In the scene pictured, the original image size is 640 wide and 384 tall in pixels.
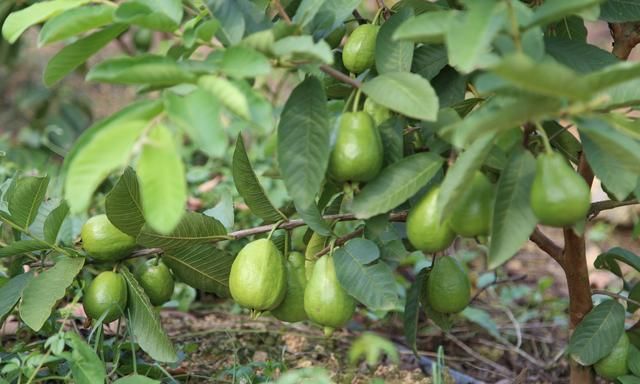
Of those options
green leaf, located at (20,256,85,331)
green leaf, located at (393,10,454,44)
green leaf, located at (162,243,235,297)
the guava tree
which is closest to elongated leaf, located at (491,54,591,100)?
the guava tree

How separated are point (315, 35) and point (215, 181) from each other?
1.71 meters

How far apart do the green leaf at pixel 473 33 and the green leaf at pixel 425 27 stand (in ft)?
0.08

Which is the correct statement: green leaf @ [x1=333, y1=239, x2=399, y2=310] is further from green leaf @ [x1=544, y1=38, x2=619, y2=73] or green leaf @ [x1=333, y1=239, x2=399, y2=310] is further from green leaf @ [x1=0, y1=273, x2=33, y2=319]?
green leaf @ [x1=0, y1=273, x2=33, y2=319]

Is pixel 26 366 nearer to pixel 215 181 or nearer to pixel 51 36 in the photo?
pixel 51 36

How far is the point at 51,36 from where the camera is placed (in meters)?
0.97

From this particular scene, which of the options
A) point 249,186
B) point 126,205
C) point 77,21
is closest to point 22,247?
point 126,205

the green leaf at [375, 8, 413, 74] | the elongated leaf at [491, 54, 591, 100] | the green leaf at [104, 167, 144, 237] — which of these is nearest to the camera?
the elongated leaf at [491, 54, 591, 100]

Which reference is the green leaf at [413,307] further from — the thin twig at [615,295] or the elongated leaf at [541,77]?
the elongated leaf at [541,77]

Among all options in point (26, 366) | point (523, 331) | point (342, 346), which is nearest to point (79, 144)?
point (26, 366)

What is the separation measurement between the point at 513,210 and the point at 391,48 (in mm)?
304

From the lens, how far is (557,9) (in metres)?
0.86

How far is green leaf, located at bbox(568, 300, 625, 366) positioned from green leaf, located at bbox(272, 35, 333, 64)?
0.67 meters

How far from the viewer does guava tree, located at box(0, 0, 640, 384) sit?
854 millimetres

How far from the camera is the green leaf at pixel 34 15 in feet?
3.30
